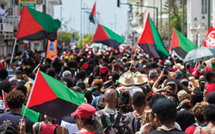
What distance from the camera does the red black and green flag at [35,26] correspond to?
13.9m

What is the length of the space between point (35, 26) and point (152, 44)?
4.09 meters

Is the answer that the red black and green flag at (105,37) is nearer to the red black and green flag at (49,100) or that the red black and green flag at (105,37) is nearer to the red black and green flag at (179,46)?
the red black and green flag at (179,46)

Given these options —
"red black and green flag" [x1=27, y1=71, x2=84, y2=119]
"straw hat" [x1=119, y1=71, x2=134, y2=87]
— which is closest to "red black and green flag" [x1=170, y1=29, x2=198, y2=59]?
"straw hat" [x1=119, y1=71, x2=134, y2=87]

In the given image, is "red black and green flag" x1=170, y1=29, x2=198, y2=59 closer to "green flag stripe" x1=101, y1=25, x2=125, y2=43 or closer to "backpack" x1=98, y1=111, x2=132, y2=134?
"green flag stripe" x1=101, y1=25, x2=125, y2=43

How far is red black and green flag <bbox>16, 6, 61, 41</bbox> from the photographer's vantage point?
13859 millimetres

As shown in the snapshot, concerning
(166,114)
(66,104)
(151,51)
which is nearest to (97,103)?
(66,104)

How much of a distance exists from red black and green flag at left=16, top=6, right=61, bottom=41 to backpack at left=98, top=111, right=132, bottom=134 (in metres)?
8.34

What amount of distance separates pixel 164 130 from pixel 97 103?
11.8 ft

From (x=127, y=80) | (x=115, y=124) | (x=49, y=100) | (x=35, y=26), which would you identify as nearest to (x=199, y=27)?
(x=35, y=26)

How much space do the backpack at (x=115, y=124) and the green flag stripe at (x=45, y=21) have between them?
29.3 ft

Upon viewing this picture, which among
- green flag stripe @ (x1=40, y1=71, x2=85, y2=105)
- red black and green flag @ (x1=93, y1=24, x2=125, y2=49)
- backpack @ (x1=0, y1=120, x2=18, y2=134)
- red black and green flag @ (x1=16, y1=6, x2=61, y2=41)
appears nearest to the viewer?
backpack @ (x1=0, y1=120, x2=18, y2=134)

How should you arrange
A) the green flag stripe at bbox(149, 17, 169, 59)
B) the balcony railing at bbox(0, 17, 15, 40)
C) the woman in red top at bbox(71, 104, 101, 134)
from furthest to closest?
1. the balcony railing at bbox(0, 17, 15, 40)
2. the green flag stripe at bbox(149, 17, 169, 59)
3. the woman in red top at bbox(71, 104, 101, 134)

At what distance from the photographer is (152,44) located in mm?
12391

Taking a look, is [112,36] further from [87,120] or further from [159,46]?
[87,120]
